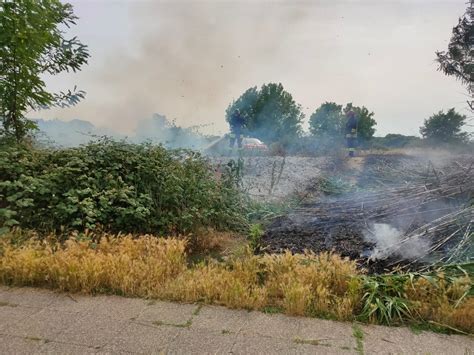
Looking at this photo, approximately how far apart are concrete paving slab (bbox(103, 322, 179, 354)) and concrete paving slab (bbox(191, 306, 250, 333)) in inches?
7.1

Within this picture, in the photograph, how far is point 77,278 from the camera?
8.79 feet

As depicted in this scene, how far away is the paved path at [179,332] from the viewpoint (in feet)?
6.62

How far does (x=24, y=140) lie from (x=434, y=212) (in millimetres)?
5715

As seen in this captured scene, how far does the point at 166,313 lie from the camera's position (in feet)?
7.88

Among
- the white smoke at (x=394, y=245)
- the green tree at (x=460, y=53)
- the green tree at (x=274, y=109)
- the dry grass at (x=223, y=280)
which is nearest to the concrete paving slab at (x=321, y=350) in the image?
the dry grass at (x=223, y=280)

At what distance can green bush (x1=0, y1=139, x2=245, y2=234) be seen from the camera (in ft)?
12.2

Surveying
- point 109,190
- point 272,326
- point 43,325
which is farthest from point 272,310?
point 109,190

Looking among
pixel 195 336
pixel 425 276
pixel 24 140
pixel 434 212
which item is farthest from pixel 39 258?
pixel 434 212

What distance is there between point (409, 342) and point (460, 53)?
836 cm

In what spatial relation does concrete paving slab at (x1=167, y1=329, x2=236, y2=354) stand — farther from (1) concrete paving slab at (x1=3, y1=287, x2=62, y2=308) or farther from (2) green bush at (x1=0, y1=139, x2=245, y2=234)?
(2) green bush at (x1=0, y1=139, x2=245, y2=234)

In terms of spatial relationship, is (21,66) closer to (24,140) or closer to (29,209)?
(24,140)

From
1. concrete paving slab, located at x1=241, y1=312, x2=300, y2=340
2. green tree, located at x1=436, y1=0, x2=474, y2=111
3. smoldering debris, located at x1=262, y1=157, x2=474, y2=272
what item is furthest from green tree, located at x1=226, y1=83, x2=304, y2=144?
concrete paving slab, located at x1=241, y1=312, x2=300, y2=340

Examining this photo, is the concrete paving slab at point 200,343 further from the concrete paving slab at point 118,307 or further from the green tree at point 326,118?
the green tree at point 326,118

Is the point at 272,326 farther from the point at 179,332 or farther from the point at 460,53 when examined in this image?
the point at 460,53
